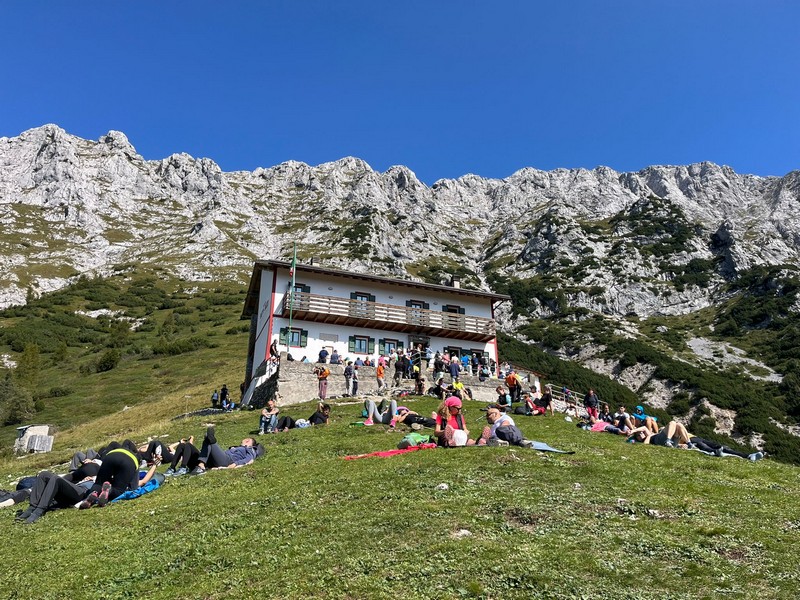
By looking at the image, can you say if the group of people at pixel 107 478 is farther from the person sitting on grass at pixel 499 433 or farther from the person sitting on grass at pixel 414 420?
the person sitting on grass at pixel 499 433

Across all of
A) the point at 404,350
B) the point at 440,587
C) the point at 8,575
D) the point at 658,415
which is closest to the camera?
the point at 440,587

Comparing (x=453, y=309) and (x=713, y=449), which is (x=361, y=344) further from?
(x=713, y=449)

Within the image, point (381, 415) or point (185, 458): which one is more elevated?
point (381, 415)

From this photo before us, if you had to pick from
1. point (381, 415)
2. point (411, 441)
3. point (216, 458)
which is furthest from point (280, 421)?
point (411, 441)

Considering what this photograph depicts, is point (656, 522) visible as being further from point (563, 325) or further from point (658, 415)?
point (563, 325)

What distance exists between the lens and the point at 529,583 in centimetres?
687

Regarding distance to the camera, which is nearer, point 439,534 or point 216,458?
point 439,534

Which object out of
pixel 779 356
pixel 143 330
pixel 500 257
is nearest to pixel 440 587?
pixel 779 356

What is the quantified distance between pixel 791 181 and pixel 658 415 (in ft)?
552

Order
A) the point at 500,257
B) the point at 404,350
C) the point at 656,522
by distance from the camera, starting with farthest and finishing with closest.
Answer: the point at 500,257 → the point at 404,350 → the point at 656,522

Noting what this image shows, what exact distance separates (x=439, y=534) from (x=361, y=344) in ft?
118

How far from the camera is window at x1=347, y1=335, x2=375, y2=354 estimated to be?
43963 millimetres

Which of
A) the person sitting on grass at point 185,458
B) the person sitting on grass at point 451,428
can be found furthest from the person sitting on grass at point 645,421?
the person sitting on grass at point 185,458

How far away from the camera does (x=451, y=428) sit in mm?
16281
